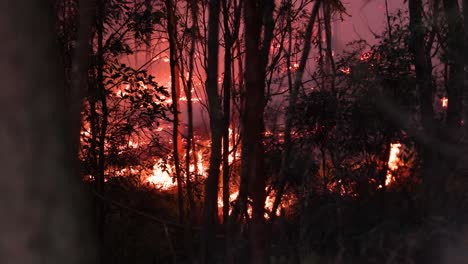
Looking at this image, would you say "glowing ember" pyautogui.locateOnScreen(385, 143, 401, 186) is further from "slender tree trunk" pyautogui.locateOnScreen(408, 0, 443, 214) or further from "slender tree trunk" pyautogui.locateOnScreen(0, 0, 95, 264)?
"slender tree trunk" pyautogui.locateOnScreen(0, 0, 95, 264)

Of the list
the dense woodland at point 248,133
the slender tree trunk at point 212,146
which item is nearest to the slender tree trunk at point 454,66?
the dense woodland at point 248,133

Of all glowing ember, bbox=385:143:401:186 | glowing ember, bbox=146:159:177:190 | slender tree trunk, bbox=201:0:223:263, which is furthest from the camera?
glowing ember, bbox=146:159:177:190

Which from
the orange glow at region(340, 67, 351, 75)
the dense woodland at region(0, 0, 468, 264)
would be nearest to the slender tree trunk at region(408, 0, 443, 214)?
the dense woodland at region(0, 0, 468, 264)

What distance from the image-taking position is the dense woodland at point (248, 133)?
1830 millimetres

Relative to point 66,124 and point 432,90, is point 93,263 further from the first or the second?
point 432,90

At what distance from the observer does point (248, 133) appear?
3486 millimetres

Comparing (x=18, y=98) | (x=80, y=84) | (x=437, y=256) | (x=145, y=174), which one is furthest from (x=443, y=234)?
(x=145, y=174)

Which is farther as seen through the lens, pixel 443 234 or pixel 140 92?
pixel 140 92

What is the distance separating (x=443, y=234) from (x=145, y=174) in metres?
5.27

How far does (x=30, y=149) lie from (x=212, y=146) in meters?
2.49

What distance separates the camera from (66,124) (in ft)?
6.21

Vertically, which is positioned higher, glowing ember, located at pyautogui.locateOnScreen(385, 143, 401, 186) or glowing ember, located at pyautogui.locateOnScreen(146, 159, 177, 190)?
glowing ember, located at pyautogui.locateOnScreen(146, 159, 177, 190)

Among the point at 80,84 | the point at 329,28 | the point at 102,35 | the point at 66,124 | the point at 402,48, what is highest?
the point at 329,28

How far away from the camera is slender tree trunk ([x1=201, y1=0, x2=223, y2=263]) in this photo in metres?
4.07
